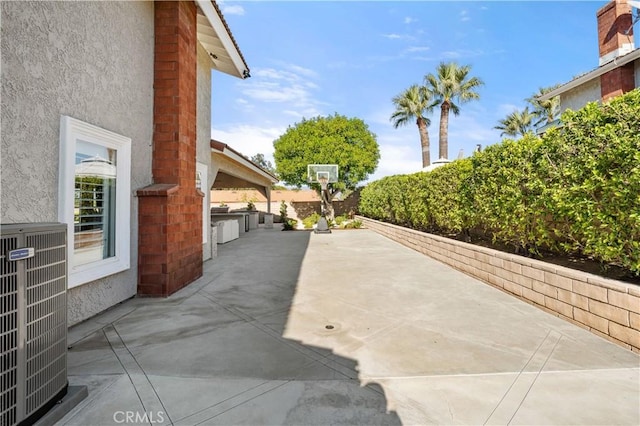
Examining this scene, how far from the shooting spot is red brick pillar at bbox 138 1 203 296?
505cm

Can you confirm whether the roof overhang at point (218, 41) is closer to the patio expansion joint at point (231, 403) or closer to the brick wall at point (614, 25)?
the patio expansion joint at point (231, 403)

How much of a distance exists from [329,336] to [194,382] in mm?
1556

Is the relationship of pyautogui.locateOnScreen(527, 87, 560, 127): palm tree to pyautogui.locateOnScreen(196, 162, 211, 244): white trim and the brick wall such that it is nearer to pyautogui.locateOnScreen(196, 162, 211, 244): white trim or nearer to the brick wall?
the brick wall

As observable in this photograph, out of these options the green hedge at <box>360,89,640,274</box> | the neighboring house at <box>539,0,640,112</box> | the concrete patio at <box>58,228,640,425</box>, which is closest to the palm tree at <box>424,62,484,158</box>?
the neighboring house at <box>539,0,640,112</box>

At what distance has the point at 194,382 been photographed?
2.54 metres

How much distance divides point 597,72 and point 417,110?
41.8ft

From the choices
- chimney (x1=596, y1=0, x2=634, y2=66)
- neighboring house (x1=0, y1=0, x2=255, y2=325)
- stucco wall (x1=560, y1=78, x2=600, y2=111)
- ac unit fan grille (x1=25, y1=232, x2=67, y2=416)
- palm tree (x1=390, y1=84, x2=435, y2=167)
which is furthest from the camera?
palm tree (x1=390, y1=84, x2=435, y2=167)

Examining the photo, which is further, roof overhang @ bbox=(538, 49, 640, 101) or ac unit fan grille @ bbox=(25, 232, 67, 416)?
roof overhang @ bbox=(538, 49, 640, 101)

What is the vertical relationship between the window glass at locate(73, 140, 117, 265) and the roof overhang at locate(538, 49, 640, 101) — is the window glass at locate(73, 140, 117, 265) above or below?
below

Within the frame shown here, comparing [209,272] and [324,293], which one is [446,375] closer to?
[324,293]

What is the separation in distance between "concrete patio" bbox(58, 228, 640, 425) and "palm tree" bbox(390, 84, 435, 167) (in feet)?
68.4

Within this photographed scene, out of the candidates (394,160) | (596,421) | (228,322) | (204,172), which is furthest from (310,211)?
(596,421)

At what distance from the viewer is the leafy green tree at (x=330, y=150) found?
24297 millimetres

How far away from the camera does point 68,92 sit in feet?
11.8
